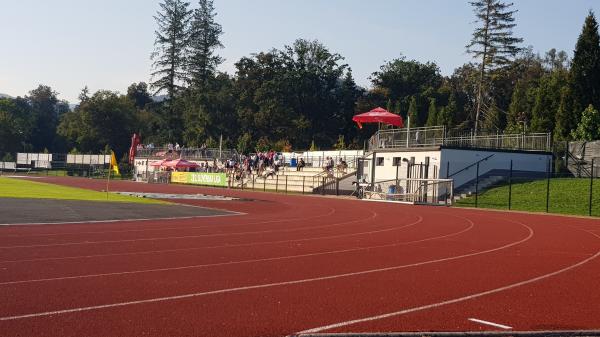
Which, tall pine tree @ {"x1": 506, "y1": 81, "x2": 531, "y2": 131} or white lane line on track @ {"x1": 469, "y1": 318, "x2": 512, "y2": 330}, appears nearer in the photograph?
white lane line on track @ {"x1": 469, "y1": 318, "x2": 512, "y2": 330}

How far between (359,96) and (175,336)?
8625cm

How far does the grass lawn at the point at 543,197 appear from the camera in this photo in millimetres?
29641

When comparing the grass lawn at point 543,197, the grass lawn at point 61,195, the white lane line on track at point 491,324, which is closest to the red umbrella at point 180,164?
the grass lawn at point 61,195

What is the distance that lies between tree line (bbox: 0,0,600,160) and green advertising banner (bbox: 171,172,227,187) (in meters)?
16.4

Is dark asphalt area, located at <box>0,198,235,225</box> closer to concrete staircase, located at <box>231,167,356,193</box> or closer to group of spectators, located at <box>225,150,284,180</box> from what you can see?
concrete staircase, located at <box>231,167,356,193</box>

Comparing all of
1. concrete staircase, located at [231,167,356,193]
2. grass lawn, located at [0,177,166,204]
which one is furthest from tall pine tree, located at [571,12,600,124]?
grass lawn, located at [0,177,166,204]

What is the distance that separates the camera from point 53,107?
16425 cm

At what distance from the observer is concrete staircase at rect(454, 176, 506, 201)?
120 ft

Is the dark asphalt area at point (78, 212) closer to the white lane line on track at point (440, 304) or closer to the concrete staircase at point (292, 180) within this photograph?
the white lane line on track at point (440, 304)

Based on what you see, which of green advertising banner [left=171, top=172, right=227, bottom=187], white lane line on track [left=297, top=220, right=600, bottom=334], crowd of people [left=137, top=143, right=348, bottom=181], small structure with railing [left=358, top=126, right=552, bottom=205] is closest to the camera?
white lane line on track [left=297, top=220, right=600, bottom=334]

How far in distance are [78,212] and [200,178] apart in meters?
37.1

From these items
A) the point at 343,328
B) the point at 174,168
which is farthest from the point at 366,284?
the point at 174,168

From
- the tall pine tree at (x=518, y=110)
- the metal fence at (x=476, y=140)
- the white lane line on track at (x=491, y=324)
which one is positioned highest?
the tall pine tree at (x=518, y=110)

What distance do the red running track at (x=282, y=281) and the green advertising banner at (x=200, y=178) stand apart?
1475 inches
